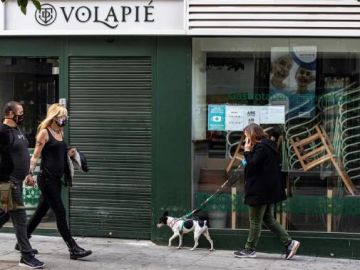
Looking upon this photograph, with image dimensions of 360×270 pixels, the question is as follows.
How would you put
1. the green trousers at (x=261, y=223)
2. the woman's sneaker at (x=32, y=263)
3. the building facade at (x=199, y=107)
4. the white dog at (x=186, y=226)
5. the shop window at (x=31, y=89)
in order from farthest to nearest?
the shop window at (x=31, y=89) → the building facade at (x=199, y=107) → the white dog at (x=186, y=226) → the green trousers at (x=261, y=223) → the woman's sneaker at (x=32, y=263)

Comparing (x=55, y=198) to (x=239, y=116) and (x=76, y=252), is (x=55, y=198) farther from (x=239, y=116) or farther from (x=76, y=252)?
(x=239, y=116)

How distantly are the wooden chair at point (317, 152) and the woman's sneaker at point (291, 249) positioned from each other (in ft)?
3.51

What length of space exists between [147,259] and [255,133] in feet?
6.37

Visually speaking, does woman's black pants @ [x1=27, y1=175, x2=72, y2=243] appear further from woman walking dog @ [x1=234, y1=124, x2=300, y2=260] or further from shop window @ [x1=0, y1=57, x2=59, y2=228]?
woman walking dog @ [x1=234, y1=124, x2=300, y2=260]

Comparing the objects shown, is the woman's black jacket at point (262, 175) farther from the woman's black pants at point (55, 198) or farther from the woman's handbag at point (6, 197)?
the woman's handbag at point (6, 197)

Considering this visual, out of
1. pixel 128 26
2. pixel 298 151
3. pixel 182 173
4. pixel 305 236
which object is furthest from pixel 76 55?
pixel 305 236

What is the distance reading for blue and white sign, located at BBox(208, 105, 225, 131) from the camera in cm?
834

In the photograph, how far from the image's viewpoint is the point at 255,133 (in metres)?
7.54

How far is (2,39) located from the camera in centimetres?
873

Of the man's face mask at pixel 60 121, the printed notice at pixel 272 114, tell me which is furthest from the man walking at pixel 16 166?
the printed notice at pixel 272 114

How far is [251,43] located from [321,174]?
6.25 ft

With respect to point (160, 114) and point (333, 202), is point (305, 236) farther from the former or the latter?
point (160, 114)

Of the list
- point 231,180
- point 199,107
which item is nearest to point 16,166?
point 199,107

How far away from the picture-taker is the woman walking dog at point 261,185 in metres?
7.47
